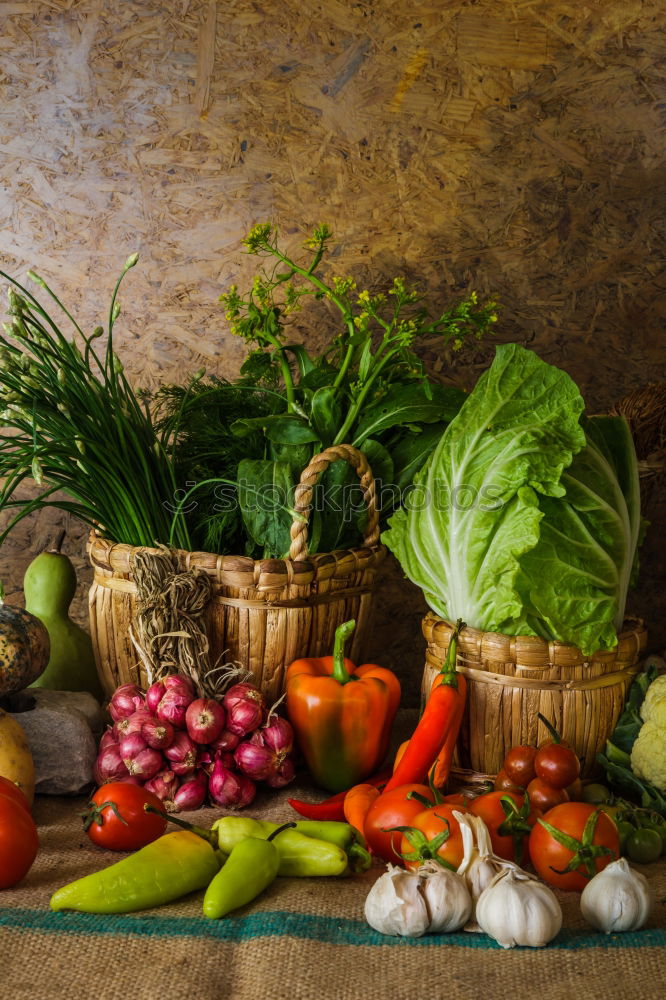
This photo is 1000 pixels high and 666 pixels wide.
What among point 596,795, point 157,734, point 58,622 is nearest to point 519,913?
point 596,795

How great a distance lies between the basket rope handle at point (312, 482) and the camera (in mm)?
2268

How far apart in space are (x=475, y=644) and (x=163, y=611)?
31.2 inches

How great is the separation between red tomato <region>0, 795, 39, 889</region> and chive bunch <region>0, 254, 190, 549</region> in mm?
791

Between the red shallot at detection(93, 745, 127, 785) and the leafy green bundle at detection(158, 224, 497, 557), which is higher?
the leafy green bundle at detection(158, 224, 497, 557)

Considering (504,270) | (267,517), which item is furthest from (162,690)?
(504,270)

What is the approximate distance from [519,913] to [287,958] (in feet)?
1.34

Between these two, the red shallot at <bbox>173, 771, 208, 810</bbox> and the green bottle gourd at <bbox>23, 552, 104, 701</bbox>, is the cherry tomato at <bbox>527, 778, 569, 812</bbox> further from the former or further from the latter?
the green bottle gourd at <bbox>23, 552, 104, 701</bbox>

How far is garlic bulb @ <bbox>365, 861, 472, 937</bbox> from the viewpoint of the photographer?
1571mm

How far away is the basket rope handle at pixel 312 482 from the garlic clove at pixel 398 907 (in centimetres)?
91

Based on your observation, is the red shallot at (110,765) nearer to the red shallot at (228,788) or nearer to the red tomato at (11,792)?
the red shallot at (228,788)

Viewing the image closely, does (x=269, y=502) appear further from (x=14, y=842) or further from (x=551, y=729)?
(x=14, y=842)

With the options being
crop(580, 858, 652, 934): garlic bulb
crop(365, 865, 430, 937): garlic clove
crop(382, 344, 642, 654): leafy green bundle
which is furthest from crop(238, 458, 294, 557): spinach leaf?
crop(580, 858, 652, 934): garlic bulb

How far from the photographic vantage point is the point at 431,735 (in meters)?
2.05

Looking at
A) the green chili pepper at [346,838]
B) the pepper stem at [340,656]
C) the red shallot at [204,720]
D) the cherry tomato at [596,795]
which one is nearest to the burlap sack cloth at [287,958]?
the green chili pepper at [346,838]
